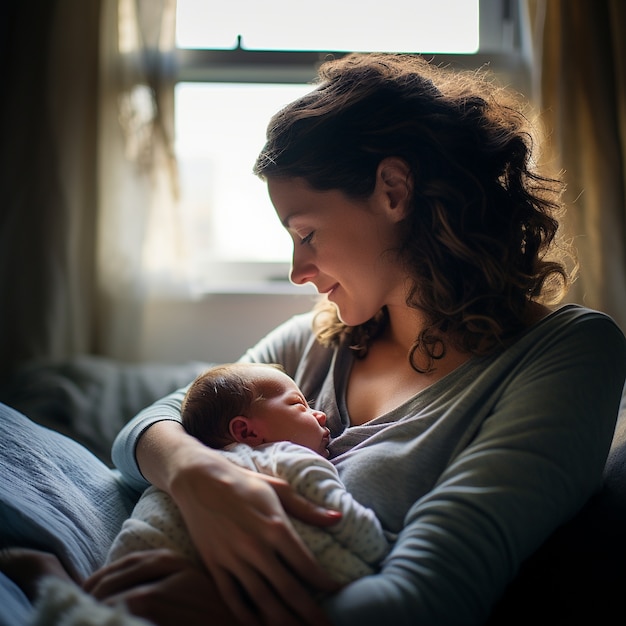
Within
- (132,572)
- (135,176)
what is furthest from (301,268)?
(135,176)

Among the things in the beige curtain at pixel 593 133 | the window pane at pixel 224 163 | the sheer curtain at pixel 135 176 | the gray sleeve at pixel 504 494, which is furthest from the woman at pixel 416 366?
the window pane at pixel 224 163

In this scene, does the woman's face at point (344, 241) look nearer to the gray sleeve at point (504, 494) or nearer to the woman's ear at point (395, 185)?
the woman's ear at point (395, 185)

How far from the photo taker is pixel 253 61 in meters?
2.35

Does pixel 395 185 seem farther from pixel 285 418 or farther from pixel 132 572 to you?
pixel 132 572

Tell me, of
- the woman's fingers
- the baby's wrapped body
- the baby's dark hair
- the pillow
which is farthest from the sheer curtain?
the woman's fingers

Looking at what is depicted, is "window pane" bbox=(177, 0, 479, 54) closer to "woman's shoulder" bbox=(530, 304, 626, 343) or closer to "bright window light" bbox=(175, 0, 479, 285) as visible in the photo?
"bright window light" bbox=(175, 0, 479, 285)

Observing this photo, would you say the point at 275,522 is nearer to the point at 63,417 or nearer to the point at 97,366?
the point at 63,417

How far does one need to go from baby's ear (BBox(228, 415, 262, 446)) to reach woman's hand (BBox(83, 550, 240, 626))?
28 cm

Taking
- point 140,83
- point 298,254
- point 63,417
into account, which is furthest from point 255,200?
point 298,254

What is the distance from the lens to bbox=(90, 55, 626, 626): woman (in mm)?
893

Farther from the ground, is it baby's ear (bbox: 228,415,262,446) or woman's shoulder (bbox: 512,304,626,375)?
woman's shoulder (bbox: 512,304,626,375)

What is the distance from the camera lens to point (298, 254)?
4.29 feet

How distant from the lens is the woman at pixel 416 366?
893 millimetres

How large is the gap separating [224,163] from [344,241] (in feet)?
4.41
